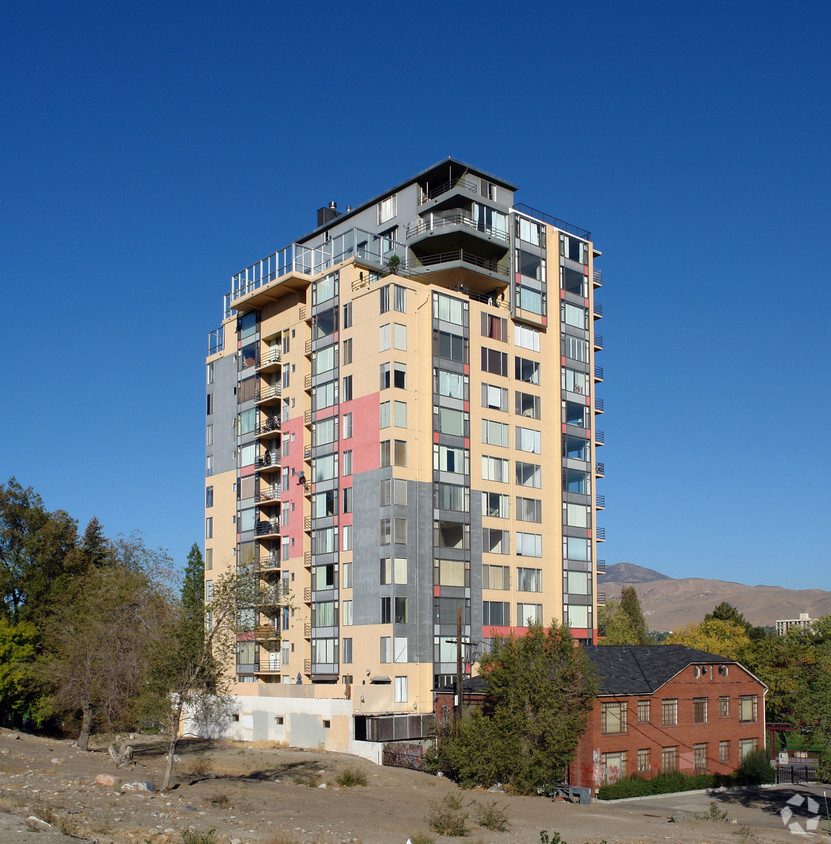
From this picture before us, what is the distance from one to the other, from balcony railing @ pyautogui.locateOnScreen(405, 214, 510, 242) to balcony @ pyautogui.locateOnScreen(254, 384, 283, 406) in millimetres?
17954

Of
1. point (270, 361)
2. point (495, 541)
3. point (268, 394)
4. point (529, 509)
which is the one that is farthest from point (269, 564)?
point (529, 509)

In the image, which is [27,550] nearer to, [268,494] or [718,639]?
[268,494]

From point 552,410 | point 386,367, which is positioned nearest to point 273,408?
point 386,367

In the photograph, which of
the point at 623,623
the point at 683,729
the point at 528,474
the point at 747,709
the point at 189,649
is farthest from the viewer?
the point at 623,623

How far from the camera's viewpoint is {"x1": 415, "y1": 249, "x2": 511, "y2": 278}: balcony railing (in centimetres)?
8006

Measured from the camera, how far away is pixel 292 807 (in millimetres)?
46375

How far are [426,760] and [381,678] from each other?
24.8 feet

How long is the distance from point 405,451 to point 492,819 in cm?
3188

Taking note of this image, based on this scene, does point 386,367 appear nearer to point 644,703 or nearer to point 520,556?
point 520,556

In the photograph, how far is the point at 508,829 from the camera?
44688 millimetres

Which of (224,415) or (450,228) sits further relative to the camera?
(224,415)

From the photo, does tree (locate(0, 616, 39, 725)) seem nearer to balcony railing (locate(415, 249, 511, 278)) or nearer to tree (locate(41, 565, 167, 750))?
tree (locate(41, 565, 167, 750))

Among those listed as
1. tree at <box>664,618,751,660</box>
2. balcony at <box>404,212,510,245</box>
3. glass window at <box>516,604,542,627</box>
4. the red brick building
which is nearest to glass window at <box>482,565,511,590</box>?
glass window at <box>516,604,542,627</box>

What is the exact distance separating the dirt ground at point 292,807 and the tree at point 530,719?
1.65 meters
